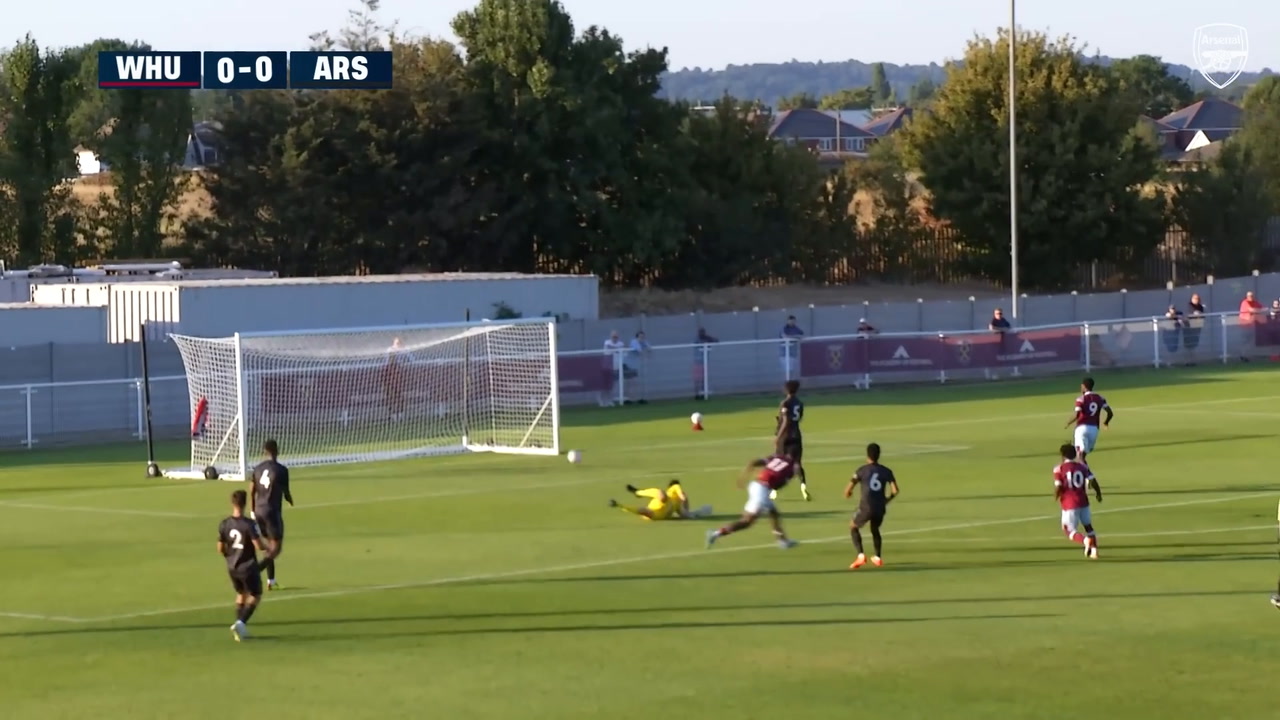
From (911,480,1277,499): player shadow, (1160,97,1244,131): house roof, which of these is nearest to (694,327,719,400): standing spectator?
(911,480,1277,499): player shadow

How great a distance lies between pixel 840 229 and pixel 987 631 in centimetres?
6242

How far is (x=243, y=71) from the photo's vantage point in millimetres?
65250

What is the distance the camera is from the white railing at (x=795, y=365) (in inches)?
Answer: 1544

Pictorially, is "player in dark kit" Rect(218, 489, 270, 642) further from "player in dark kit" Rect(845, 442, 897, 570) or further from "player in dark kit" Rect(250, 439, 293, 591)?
"player in dark kit" Rect(845, 442, 897, 570)

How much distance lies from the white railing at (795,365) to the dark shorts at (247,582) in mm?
23064

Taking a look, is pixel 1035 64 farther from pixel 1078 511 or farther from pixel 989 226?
pixel 1078 511

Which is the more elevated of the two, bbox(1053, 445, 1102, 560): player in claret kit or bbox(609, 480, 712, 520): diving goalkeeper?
bbox(1053, 445, 1102, 560): player in claret kit

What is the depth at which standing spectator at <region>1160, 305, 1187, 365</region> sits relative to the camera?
5331cm

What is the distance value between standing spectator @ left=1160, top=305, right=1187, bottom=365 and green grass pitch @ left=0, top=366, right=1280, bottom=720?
2055 cm

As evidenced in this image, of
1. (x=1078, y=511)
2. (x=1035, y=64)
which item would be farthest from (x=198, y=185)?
(x=1078, y=511)

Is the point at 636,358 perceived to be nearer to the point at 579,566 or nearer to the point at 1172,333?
the point at 1172,333

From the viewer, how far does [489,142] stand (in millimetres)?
68375

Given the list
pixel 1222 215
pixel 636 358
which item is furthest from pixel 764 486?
pixel 1222 215

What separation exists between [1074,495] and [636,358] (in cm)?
2626
